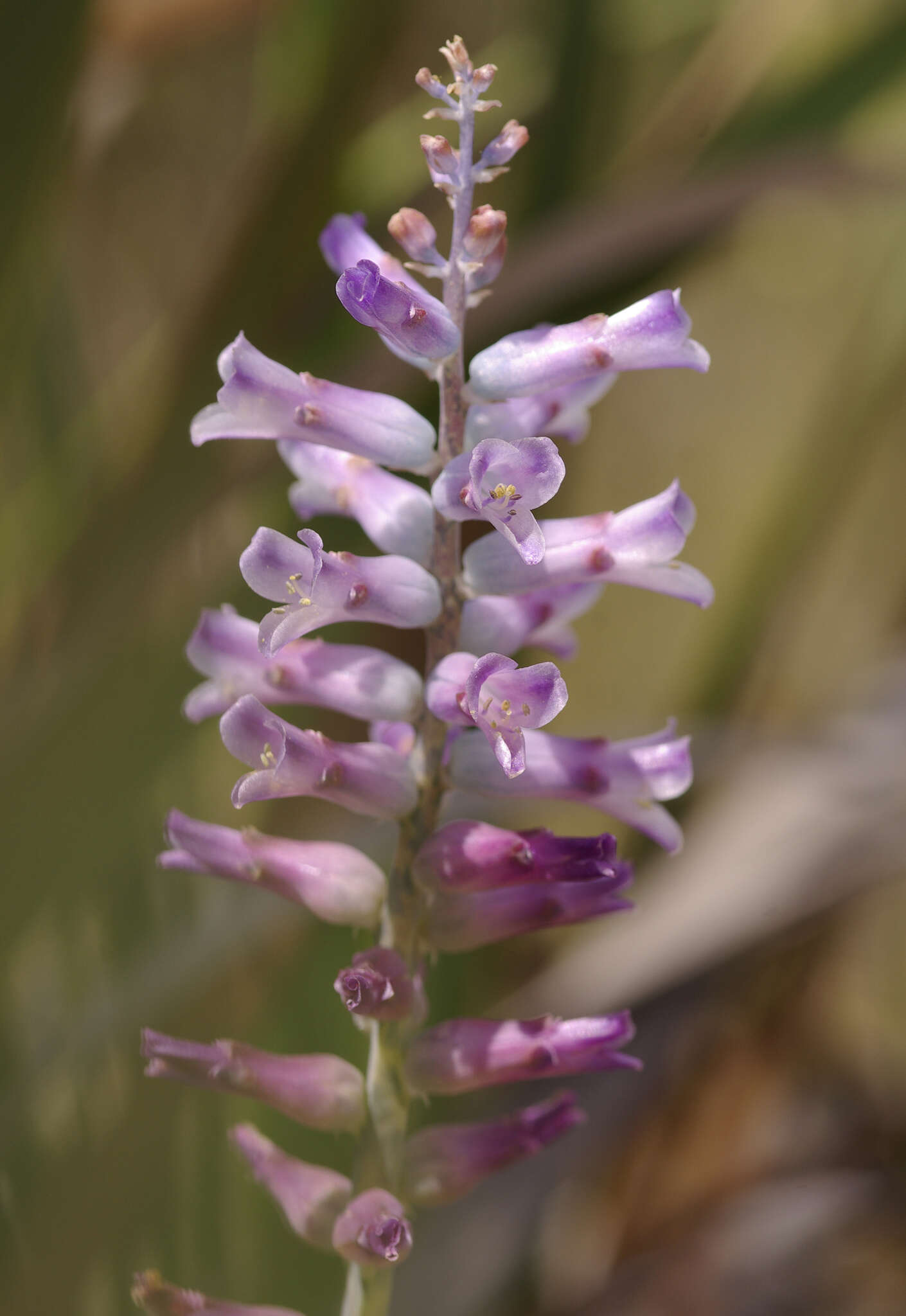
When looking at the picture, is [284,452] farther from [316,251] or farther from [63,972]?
[316,251]

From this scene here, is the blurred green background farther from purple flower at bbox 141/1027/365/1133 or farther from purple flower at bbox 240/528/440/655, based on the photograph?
purple flower at bbox 240/528/440/655

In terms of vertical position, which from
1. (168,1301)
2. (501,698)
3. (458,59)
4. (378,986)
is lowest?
(168,1301)

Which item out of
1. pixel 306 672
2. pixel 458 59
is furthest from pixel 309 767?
pixel 458 59

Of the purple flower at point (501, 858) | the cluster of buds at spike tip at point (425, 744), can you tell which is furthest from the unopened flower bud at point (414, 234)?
the purple flower at point (501, 858)

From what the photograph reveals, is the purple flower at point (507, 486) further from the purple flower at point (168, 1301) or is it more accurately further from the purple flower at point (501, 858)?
the purple flower at point (168, 1301)

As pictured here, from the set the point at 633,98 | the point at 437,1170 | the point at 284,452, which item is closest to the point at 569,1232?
the point at 437,1170

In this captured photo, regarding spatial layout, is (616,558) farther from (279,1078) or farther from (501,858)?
(279,1078)
